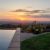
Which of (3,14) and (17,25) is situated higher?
(3,14)

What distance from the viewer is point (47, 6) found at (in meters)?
3.79

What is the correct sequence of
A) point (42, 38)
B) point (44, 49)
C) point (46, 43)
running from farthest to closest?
point (42, 38) < point (46, 43) < point (44, 49)

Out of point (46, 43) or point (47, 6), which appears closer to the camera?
point (46, 43)

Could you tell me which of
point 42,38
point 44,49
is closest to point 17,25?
point 42,38

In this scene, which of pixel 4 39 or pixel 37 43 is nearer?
pixel 37 43

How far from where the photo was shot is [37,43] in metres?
3.50

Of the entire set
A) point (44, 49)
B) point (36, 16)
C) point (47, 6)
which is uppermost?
point (47, 6)

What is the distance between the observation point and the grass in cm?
330

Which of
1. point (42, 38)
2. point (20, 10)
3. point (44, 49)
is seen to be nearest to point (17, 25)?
point (20, 10)

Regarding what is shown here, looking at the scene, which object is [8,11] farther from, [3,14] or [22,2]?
[22,2]

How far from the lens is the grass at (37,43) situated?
330 cm

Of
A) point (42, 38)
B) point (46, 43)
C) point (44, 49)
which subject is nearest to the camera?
point (44, 49)

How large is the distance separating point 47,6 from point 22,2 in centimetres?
59

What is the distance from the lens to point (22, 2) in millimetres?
3730
